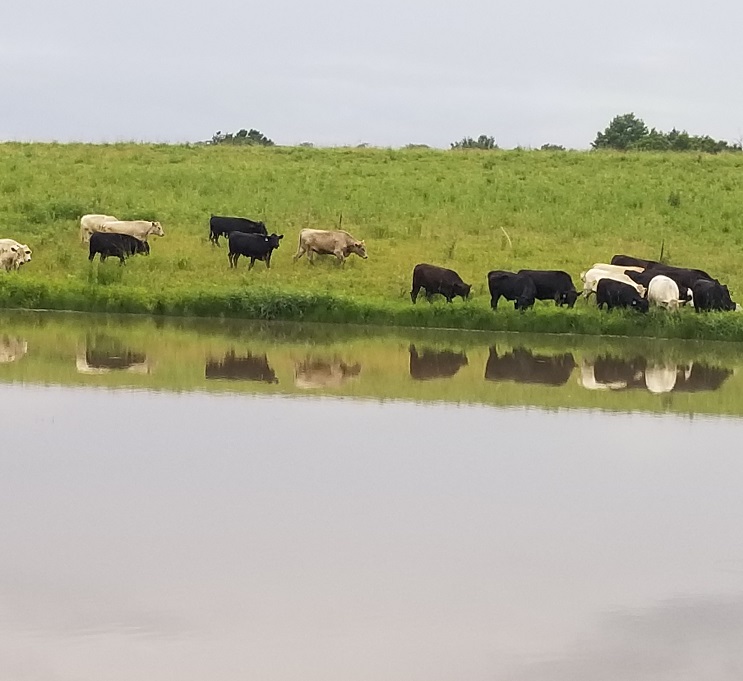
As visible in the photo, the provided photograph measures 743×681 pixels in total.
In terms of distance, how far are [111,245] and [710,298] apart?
38.4 feet

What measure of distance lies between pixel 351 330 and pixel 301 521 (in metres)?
12.7

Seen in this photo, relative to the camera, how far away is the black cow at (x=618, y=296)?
859 inches

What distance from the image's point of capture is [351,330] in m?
20.9

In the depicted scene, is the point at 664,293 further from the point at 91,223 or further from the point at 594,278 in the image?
the point at 91,223

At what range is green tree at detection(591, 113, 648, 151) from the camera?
68750 mm

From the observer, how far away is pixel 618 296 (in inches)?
869

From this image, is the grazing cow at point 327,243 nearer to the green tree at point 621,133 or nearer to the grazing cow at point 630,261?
the grazing cow at point 630,261

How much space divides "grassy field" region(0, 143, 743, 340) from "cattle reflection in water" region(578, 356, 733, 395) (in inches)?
142

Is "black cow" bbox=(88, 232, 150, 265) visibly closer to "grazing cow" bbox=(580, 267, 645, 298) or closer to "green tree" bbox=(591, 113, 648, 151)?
"grazing cow" bbox=(580, 267, 645, 298)

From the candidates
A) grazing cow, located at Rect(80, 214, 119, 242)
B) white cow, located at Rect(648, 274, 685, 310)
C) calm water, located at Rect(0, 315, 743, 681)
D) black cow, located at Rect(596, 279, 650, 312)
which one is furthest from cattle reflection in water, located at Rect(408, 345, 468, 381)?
grazing cow, located at Rect(80, 214, 119, 242)

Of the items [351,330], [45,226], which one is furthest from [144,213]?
[351,330]

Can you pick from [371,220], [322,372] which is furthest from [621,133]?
[322,372]

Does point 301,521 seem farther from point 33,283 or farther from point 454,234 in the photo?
point 454,234

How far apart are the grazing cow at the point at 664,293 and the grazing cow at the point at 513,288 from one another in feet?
6.86
